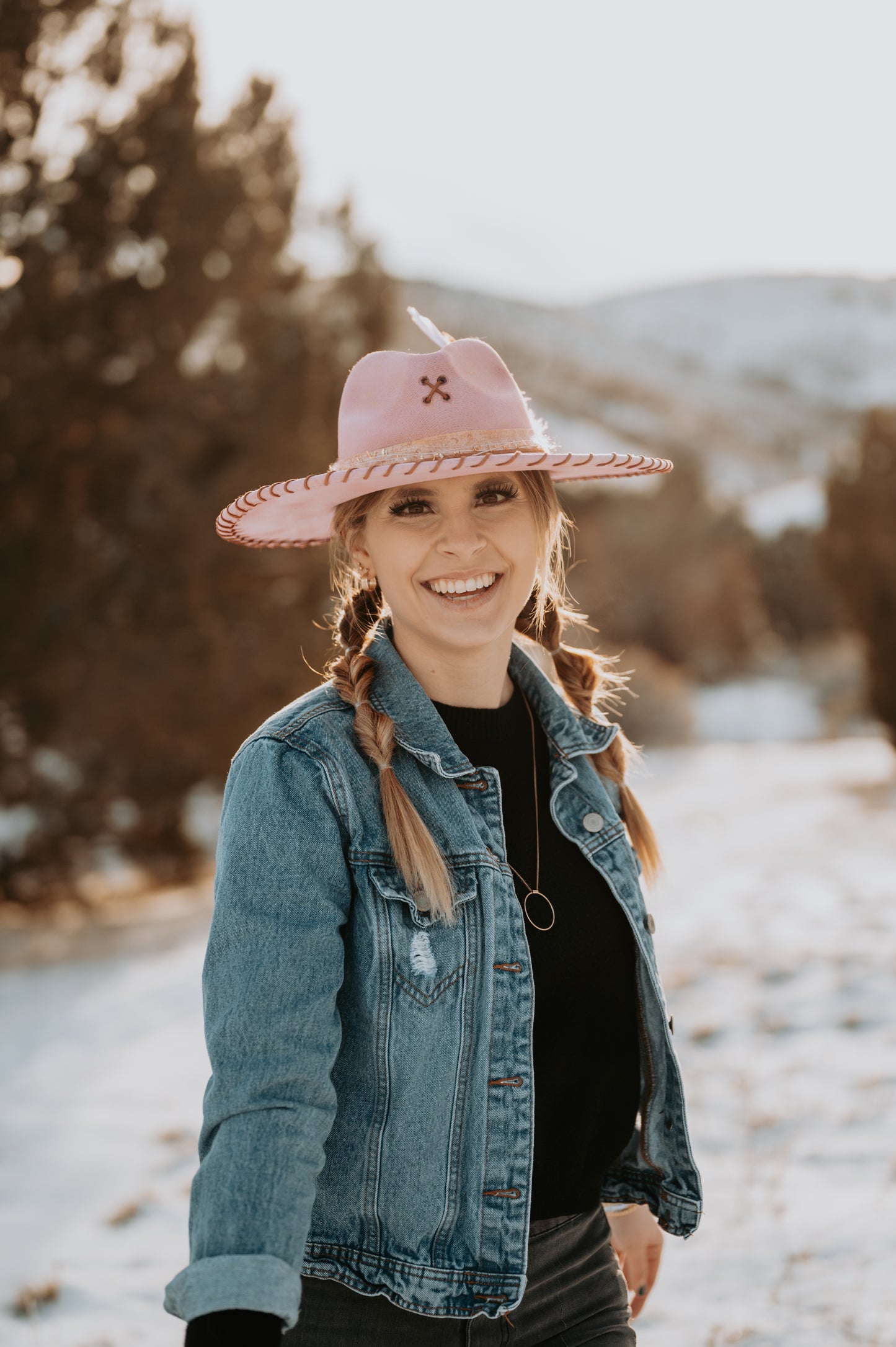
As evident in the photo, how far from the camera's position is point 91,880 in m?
9.54

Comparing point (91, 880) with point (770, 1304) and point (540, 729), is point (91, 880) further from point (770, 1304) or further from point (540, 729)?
point (540, 729)

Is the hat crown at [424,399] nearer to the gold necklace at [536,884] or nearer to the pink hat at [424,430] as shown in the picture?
the pink hat at [424,430]

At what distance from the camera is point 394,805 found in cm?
145

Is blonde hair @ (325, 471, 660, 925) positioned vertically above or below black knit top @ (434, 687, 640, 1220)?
above

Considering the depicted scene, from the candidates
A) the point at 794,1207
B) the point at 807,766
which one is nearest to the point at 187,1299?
the point at 794,1207

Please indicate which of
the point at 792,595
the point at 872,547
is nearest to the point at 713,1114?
the point at 872,547

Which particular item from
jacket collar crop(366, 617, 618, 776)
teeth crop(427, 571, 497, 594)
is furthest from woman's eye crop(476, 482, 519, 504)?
jacket collar crop(366, 617, 618, 776)

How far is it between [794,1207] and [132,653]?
5704mm

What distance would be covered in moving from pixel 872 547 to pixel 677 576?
1032cm

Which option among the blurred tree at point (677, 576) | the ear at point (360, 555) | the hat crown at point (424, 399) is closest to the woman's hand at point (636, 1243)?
the ear at point (360, 555)

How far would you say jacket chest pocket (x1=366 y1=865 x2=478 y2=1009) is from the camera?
55.4 inches

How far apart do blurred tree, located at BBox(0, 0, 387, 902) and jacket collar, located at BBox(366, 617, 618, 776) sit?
610 cm

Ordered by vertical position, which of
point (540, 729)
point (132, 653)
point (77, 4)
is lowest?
point (540, 729)

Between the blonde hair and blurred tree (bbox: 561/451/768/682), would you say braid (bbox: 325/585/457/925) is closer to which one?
the blonde hair
